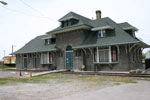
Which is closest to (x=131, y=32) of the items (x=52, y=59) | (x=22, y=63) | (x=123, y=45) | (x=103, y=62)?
(x=123, y=45)

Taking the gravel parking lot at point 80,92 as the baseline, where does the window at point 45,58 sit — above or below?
above

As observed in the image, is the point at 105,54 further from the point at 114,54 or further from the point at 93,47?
the point at 93,47

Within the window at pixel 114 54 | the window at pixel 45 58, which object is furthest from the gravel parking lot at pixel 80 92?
the window at pixel 45 58

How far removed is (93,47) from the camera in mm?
18062

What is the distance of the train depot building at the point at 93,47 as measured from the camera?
649 inches

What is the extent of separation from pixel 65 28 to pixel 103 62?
6.98 metres

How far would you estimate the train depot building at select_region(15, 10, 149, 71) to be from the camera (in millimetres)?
16484

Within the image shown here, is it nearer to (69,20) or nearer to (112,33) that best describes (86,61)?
(112,33)

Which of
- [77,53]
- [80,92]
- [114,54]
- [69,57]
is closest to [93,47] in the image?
[114,54]

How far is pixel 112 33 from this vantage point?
18141mm

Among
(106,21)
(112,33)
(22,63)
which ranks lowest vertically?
(22,63)

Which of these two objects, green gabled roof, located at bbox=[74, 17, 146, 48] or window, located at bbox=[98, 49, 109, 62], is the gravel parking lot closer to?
green gabled roof, located at bbox=[74, 17, 146, 48]

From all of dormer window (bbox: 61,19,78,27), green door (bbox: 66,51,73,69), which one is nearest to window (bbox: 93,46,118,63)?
green door (bbox: 66,51,73,69)

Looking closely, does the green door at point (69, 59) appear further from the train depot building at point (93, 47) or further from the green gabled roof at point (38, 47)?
the green gabled roof at point (38, 47)
